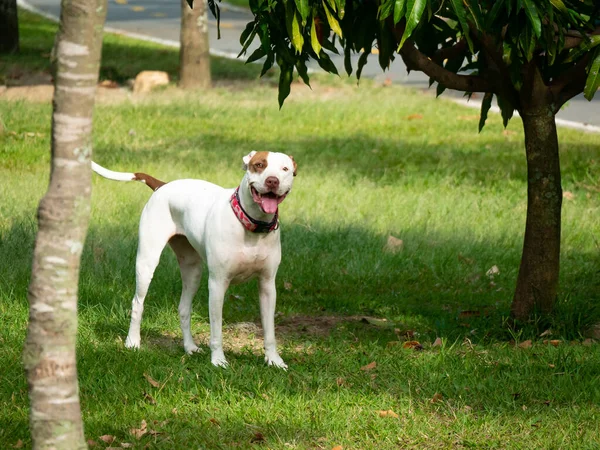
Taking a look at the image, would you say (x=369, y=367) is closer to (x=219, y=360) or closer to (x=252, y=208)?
(x=219, y=360)

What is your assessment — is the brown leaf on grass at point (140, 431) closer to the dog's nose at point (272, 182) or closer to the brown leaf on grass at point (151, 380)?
the brown leaf on grass at point (151, 380)

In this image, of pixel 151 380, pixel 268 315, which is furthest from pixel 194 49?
pixel 151 380

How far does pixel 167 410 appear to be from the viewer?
4617 millimetres

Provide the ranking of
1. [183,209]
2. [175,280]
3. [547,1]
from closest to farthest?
[547,1] → [183,209] → [175,280]

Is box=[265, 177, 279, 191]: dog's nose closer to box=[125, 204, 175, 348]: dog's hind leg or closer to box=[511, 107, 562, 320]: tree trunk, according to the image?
box=[125, 204, 175, 348]: dog's hind leg

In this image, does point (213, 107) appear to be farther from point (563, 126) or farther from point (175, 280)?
point (175, 280)

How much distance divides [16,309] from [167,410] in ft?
6.39

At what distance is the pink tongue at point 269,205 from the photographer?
4.85 meters

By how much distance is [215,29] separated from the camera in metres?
24.6

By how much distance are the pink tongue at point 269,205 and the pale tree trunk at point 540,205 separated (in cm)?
164

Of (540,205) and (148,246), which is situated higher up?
(540,205)

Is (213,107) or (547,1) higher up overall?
(547,1)

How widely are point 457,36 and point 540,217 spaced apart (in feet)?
3.82

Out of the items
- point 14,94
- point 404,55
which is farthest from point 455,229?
A: point 14,94
